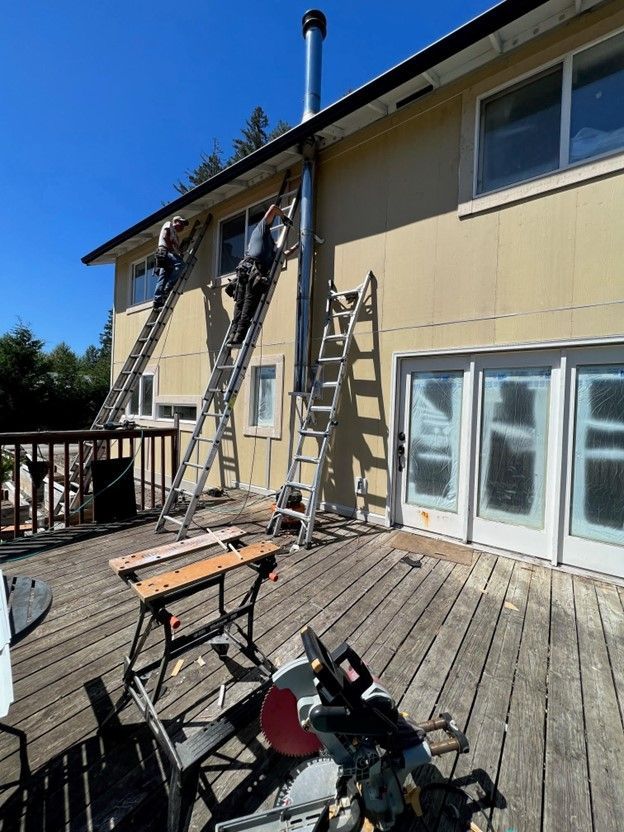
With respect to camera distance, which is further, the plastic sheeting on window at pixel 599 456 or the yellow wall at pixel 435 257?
the yellow wall at pixel 435 257

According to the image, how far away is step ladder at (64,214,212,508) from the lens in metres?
6.73

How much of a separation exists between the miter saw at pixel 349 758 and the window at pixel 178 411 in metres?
6.10

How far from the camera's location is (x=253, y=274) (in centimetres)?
529

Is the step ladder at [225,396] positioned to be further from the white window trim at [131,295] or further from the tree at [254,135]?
the tree at [254,135]

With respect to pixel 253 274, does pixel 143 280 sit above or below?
above

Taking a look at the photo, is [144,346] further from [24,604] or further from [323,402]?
[24,604]

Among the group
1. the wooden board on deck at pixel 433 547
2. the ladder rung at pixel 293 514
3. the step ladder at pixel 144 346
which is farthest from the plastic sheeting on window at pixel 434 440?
the step ladder at pixel 144 346

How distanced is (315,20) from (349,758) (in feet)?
26.8

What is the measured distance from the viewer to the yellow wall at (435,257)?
11.2 ft

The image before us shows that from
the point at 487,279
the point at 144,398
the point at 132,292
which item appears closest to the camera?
the point at 487,279

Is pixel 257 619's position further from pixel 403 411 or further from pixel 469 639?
pixel 403 411

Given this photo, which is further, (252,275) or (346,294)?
(252,275)

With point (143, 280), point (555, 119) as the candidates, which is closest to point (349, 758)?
point (555, 119)

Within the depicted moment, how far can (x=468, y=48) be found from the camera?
12.2ft
